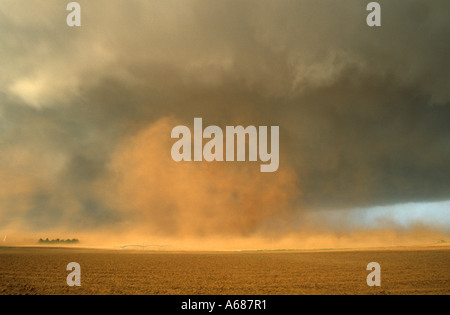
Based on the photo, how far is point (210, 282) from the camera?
2608cm

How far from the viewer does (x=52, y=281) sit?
25.2 meters
